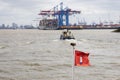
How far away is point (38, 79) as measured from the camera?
21391 millimetres

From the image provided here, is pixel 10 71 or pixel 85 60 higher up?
pixel 85 60

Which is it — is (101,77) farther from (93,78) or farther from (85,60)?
(85,60)

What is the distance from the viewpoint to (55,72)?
79.5 feet

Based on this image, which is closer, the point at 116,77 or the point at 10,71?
the point at 116,77

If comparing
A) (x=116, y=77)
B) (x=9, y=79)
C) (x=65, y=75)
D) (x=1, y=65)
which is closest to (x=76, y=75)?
(x=65, y=75)

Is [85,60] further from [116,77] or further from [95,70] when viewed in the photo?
[95,70]

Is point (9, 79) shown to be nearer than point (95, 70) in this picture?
Yes

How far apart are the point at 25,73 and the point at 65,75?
8.91 feet

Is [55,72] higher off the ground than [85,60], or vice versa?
[85,60]

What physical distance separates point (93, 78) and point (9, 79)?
5020 mm

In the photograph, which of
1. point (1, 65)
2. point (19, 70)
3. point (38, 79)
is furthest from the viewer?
point (1, 65)

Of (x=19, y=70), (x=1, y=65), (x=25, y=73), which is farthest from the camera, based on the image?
(x=1, y=65)

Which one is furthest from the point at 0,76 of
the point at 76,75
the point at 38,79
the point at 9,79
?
the point at 76,75

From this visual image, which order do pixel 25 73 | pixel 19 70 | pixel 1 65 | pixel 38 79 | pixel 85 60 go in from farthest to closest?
1. pixel 1 65
2. pixel 19 70
3. pixel 25 73
4. pixel 38 79
5. pixel 85 60
